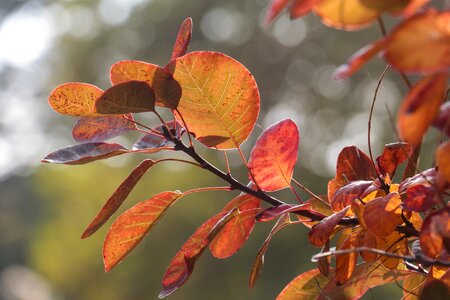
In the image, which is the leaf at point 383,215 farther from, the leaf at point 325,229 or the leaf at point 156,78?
the leaf at point 156,78

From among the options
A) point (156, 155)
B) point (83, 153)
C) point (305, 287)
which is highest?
point (83, 153)

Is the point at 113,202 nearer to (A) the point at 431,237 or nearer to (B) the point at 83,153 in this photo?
(B) the point at 83,153

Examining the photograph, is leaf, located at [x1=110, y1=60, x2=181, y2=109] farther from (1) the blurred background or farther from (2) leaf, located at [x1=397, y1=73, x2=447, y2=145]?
(1) the blurred background

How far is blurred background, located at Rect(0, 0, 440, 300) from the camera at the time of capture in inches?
262

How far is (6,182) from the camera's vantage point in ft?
30.5

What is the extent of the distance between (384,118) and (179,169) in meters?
1.99

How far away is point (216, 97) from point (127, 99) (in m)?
0.06

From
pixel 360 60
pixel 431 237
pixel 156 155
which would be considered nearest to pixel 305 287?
pixel 431 237

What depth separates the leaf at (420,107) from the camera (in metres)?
0.26

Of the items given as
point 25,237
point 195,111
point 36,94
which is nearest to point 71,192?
point 25,237

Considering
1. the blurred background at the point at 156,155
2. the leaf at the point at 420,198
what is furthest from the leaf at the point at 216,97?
the blurred background at the point at 156,155

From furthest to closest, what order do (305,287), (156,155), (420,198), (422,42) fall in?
1. (156,155)
2. (305,287)
3. (420,198)
4. (422,42)

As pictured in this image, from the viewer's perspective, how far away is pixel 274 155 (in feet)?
1.66

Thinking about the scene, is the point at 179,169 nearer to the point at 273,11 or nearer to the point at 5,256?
the point at 5,256
